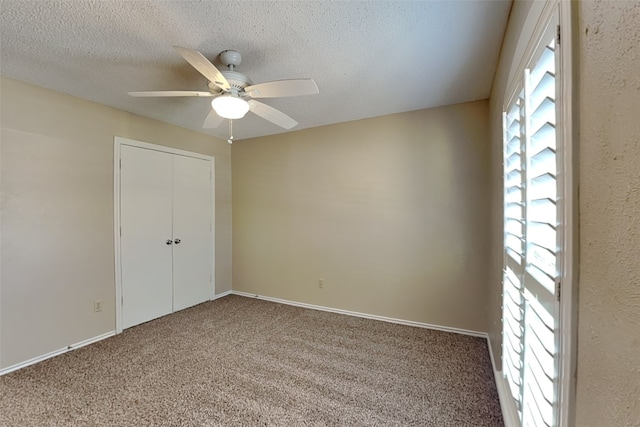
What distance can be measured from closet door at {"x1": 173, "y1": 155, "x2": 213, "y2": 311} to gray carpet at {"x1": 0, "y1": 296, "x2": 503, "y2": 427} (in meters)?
0.70

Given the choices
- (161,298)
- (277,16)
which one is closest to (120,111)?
(161,298)

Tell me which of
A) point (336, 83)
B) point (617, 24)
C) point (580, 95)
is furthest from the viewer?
point (336, 83)

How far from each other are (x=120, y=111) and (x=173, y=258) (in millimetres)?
1781

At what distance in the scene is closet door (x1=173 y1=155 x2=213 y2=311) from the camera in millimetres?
3648

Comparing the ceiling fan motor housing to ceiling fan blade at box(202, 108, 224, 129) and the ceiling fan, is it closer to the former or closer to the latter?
the ceiling fan

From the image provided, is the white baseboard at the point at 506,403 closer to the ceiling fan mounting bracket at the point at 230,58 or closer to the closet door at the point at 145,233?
the ceiling fan mounting bracket at the point at 230,58

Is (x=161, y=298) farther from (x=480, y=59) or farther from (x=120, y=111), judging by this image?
(x=480, y=59)

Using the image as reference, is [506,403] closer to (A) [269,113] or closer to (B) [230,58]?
(A) [269,113]

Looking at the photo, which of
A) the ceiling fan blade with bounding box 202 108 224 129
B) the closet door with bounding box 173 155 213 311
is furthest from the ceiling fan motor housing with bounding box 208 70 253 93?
the closet door with bounding box 173 155 213 311

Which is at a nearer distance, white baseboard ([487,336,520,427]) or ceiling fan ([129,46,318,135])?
white baseboard ([487,336,520,427])

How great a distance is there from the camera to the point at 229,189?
439 centimetres

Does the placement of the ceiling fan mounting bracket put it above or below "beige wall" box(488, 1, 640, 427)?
above

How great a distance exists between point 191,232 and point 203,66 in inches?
106

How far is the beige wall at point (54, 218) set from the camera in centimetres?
232
